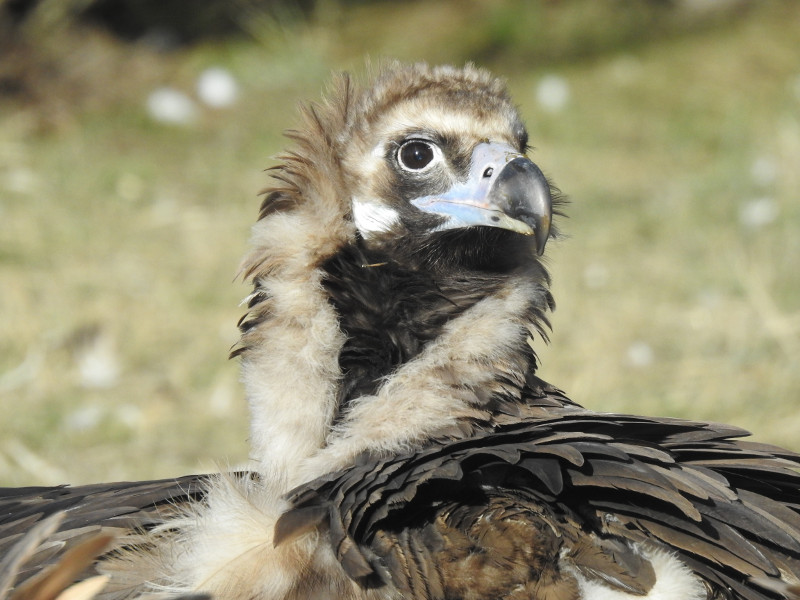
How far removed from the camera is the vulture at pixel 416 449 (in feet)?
4.51

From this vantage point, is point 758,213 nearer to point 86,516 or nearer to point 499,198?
point 499,198

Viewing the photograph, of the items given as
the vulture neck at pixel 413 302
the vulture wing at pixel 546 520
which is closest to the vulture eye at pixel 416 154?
the vulture neck at pixel 413 302

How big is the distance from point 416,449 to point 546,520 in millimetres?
223

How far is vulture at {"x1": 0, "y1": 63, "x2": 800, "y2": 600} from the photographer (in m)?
1.38

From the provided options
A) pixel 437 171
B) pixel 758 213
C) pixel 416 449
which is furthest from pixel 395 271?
pixel 758 213

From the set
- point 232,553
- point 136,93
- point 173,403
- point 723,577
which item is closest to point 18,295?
point 173,403

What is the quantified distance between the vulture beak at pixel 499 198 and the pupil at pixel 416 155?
61 millimetres

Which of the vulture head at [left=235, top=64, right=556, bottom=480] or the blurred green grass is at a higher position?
the blurred green grass

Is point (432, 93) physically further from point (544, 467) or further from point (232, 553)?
point (232, 553)

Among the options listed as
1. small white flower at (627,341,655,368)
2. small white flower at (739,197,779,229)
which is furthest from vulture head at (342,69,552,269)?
small white flower at (739,197,779,229)

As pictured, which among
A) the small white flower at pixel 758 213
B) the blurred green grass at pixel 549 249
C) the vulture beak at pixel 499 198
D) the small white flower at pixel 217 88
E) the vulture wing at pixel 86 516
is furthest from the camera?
the small white flower at pixel 217 88

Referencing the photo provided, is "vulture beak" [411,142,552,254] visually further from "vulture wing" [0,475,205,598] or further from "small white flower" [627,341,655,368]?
"small white flower" [627,341,655,368]

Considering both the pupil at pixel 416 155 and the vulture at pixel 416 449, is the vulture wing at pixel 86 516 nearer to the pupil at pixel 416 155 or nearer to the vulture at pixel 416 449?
the vulture at pixel 416 449

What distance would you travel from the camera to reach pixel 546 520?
4.66 ft
